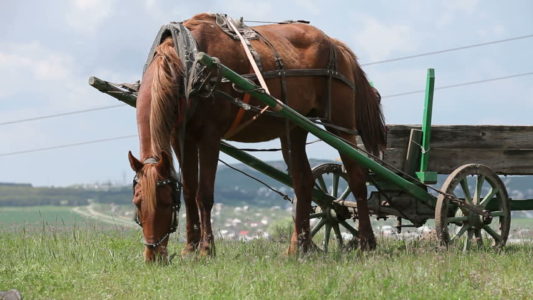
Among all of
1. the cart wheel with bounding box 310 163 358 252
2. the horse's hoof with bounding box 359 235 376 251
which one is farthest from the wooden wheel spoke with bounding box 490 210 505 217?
the cart wheel with bounding box 310 163 358 252

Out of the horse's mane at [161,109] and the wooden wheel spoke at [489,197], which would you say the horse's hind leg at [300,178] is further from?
the horse's mane at [161,109]

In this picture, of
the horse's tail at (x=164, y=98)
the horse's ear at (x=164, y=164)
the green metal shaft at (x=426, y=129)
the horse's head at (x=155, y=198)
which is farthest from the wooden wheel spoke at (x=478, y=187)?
the horse's ear at (x=164, y=164)

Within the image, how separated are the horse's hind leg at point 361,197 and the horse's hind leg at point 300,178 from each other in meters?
0.46

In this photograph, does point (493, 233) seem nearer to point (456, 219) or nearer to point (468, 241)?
point (468, 241)

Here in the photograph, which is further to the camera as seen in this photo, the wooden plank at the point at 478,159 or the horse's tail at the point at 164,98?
the wooden plank at the point at 478,159

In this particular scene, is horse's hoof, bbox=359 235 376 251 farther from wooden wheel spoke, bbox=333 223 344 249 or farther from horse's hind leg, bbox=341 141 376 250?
wooden wheel spoke, bbox=333 223 344 249

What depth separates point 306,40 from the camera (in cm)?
921

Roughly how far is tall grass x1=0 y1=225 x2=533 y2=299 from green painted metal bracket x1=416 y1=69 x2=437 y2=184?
0.96 m

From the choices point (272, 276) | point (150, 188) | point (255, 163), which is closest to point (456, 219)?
point (255, 163)

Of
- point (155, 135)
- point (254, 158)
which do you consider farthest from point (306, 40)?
point (155, 135)

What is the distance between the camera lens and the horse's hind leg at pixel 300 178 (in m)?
9.34

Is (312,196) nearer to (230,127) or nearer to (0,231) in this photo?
(230,127)

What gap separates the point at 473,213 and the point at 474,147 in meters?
0.87

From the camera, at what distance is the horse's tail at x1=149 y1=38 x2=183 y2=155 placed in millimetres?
7070
